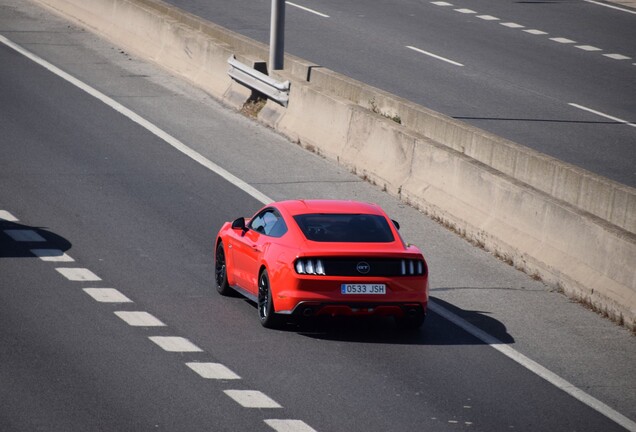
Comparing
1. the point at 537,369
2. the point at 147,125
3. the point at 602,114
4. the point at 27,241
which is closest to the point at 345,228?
the point at 537,369

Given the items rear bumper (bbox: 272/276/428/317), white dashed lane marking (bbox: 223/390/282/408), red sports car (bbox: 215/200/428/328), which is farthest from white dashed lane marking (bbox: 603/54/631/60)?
white dashed lane marking (bbox: 223/390/282/408)

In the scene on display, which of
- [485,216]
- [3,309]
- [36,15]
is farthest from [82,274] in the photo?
[36,15]

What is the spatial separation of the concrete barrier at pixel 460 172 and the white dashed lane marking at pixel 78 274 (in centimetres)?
578

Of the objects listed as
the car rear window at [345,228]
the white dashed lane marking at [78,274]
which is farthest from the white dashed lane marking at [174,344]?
the white dashed lane marking at [78,274]

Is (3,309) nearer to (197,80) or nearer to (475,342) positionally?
(475,342)

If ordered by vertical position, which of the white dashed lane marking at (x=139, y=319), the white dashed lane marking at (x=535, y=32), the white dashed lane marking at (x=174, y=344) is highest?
the white dashed lane marking at (x=535, y=32)

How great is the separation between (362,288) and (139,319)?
2.58 metres

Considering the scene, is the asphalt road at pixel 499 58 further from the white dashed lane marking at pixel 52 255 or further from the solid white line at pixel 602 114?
the white dashed lane marking at pixel 52 255

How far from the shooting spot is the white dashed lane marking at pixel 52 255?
57.2ft

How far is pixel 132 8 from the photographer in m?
32.9

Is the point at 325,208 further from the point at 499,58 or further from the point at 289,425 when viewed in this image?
the point at 499,58

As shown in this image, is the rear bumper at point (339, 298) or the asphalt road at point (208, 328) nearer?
the asphalt road at point (208, 328)

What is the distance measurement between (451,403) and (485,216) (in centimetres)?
728

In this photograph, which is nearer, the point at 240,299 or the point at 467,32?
the point at 240,299
